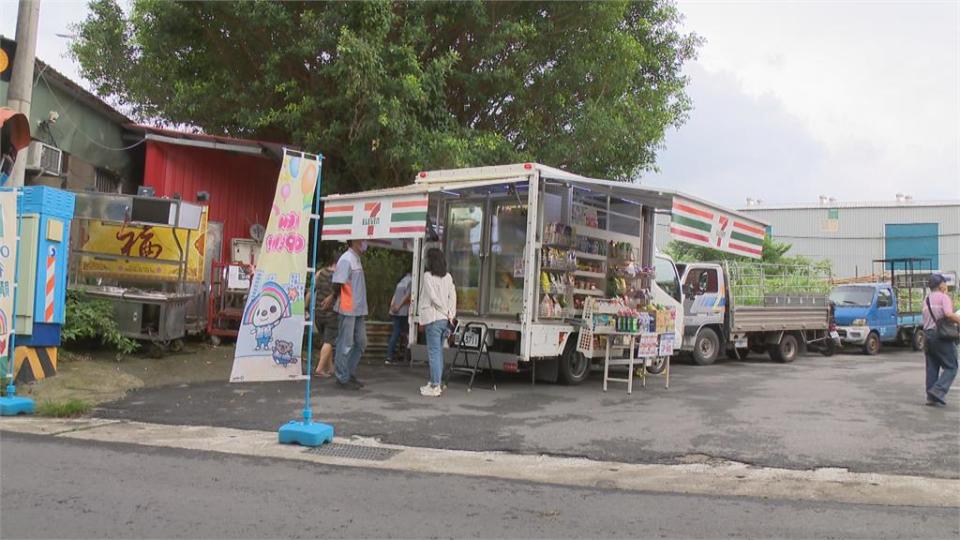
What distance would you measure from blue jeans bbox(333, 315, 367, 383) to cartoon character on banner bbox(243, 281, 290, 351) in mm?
2698

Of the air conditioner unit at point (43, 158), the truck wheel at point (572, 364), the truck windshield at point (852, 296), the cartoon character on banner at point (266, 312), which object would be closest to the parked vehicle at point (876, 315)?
the truck windshield at point (852, 296)

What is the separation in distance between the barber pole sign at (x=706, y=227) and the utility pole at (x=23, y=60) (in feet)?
27.5

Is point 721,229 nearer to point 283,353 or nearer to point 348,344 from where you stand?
point 348,344

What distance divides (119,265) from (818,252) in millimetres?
46536

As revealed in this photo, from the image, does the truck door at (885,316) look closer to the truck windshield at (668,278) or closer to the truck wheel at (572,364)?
the truck windshield at (668,278)

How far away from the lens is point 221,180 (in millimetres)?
14938

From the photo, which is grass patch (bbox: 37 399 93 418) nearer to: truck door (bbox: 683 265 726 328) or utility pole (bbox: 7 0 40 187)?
utility pole (bbox: 7 0 40 187)

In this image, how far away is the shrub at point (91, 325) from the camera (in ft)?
33.7

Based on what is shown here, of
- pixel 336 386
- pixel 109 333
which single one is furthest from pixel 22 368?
pixel 336 386

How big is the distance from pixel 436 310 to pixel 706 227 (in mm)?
3834

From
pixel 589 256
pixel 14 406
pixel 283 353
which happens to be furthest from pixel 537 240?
pixel 14 406

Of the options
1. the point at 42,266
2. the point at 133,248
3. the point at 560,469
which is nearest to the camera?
the point at 560,469

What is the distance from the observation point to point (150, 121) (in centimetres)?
1716

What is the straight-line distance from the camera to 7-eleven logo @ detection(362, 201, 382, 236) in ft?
34.4
